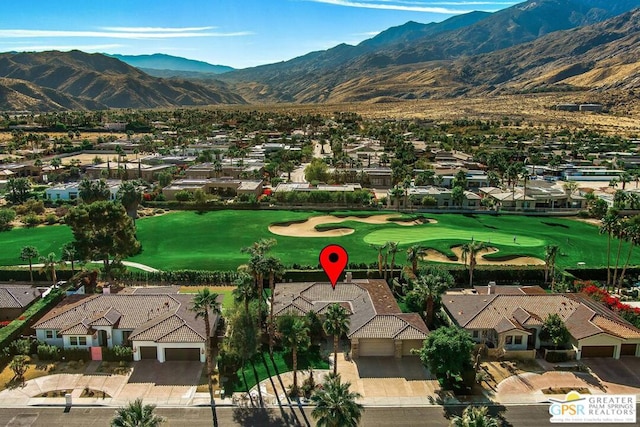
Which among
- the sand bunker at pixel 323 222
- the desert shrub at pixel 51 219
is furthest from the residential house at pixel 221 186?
the desert shrub at pixel 51 219

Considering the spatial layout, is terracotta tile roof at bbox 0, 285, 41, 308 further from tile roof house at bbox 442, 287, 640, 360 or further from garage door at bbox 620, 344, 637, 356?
garage door at bbox 620, 344, 637, 356

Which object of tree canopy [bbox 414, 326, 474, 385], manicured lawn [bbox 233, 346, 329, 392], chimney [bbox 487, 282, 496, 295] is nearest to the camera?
tree canopy [bbox 414, 326, 474, 385]

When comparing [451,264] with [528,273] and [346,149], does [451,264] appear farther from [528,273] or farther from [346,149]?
[346,149]

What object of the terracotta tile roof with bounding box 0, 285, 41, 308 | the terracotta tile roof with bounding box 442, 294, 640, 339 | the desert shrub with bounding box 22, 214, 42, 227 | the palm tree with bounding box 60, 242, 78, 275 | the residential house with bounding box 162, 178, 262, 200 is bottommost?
the terracotta tile roof with bounding box 442, 294, 640, 339

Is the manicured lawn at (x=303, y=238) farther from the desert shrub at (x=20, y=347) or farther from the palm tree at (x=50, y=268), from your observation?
the desert shrub at (x=20, y=347)

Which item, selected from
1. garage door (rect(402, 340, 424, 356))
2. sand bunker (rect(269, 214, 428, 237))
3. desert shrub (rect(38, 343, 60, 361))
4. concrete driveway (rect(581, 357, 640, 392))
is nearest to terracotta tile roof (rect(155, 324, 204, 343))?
desert shrub (rect(38, 343, 60, 361))
